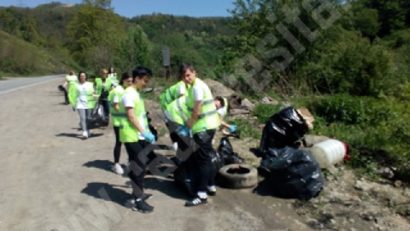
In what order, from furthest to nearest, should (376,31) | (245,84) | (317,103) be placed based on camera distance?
(376,31), (245,84), (317,103)

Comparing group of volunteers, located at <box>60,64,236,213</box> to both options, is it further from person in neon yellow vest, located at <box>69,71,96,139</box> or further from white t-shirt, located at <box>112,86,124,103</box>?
person in neon yellow vest, located at <box>69,71,96,139</box>

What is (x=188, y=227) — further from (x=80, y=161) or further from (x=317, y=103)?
(x=317, y=103)

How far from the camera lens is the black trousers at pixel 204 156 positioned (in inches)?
242

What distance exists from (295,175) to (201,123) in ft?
4.90

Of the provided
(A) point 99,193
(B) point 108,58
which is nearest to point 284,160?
(A) point 99,193

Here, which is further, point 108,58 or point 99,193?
point 108,58

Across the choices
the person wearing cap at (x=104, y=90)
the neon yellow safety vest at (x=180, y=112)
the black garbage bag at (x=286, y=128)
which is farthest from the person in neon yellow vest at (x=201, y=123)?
the person wearing cap at (x=104, y=90)

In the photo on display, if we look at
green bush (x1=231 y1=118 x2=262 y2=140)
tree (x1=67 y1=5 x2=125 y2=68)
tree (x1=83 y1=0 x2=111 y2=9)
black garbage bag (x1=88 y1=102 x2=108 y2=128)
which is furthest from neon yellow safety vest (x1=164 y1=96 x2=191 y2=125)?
tree (x1=83 y1=0 x2=111 y2=9)

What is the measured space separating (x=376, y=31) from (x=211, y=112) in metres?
49.3

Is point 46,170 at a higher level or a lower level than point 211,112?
lower

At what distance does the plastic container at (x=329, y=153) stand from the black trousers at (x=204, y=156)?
1.95 m

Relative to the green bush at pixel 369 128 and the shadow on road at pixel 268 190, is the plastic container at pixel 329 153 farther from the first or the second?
the shadow on road at pixel 268 190

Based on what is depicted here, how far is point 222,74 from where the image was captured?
64.1 feet

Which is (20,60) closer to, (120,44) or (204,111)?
(120,44)
